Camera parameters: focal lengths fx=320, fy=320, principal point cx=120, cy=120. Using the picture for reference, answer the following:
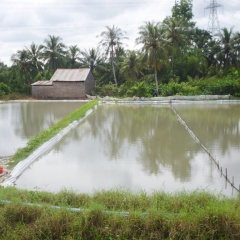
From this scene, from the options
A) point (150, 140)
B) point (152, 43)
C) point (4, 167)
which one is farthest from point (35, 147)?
point (152, 43)

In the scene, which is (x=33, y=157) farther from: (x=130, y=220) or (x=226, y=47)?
(x=226, y=47)

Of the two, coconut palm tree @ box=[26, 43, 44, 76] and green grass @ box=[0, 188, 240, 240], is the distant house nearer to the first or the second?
coconut palm tree @ box=[26, 43, 44, 76]

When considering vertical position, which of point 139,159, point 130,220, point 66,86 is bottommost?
point 139,159

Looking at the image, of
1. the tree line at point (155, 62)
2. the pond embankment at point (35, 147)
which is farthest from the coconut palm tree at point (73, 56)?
the pond embankment at point (35, 147)

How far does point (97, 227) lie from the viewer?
13.5ft

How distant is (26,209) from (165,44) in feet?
77.8

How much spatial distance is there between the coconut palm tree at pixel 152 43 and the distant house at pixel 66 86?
634 centimetres

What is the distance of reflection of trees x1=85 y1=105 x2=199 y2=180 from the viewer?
25.4ft

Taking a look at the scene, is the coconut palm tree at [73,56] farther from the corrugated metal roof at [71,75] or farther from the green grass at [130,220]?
the green grass at [130,220]

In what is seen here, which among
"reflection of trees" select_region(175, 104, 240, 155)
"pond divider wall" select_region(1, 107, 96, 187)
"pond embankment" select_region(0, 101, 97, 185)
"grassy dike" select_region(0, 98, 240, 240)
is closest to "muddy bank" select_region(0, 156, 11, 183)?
"pond embankment" select_region(0, 101, 97, 185)

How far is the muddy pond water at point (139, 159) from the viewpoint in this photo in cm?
627

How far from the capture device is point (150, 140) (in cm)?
1045

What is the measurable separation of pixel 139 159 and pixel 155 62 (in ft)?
59.4

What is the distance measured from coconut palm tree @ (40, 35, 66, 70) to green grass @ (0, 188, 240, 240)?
3070cm
